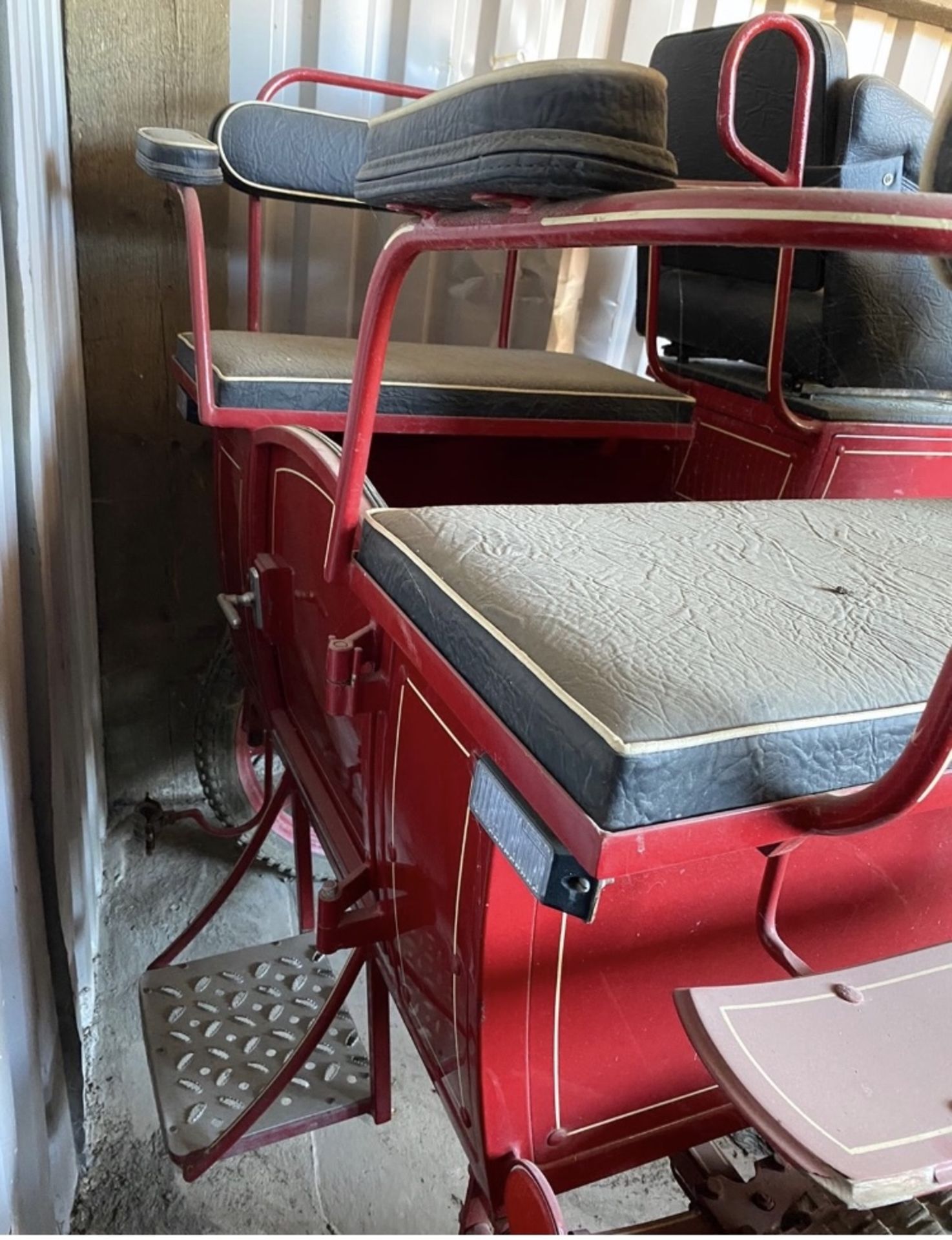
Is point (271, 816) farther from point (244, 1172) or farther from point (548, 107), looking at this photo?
point (548, 107)

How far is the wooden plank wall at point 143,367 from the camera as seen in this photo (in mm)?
1718

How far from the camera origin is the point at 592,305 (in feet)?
7.50

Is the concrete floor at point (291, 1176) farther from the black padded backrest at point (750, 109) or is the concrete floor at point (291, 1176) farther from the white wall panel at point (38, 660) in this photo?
the black padded backrest at point (750, 109)

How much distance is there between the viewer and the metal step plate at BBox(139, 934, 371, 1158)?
1214 millimetres

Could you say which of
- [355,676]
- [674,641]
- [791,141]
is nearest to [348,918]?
[355,676]

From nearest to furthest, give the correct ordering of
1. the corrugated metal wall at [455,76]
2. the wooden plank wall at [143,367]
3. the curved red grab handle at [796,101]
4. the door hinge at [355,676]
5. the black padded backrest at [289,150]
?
the door hinge at [355,676] → the curved red grab handle at [796,101] → the black padded backrest at [289,150] → the wooden plank wall at [143,367] → the corrugated metal wall at [455,76]

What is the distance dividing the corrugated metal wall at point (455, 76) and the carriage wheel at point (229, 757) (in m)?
0.80

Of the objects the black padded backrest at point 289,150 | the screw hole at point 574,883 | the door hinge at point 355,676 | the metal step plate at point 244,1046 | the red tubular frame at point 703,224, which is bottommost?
the metal step plate at point 244,1046

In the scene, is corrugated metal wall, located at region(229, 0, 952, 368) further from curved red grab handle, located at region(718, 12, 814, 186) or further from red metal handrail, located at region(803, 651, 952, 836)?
red metal handrail, located at region(803, 651, 952, 836)

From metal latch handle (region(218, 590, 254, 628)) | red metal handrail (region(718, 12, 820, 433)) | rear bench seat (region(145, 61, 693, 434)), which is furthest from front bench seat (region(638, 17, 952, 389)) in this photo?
metal latch handle (region(218, 590, 254, 628))

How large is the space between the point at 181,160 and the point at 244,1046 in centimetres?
124

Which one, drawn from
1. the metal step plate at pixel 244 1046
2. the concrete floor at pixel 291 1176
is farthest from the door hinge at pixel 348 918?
the concrete floor at pixel 291 1176

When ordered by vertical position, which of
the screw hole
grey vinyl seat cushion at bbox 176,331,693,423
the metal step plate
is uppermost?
the screw hole

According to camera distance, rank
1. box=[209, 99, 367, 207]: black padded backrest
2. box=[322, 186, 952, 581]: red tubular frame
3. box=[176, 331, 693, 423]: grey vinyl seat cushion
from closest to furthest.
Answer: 1. box=[322, 186, 952, 581]: red tubular frame
2. box=[176, 331, 693, 423]: grey vinyl seat cushion
3. box=[209, 99, 367, 207]: black padded backrest
